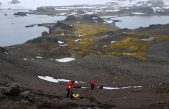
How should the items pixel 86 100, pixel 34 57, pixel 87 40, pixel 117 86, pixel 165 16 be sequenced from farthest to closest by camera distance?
pixel 165 16
pixel 87 40
pixel 34 57
pixel 117 86
pixel 86 100

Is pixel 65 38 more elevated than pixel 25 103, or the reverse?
pixel 25 103

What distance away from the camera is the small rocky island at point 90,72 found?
101ft

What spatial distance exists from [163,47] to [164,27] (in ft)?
128

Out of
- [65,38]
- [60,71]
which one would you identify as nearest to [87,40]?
[65,38]

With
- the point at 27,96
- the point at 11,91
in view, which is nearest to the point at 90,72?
the point at 27,96

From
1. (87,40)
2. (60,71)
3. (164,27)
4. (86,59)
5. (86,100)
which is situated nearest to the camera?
(86,100)

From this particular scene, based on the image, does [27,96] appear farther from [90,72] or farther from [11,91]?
[90,72]

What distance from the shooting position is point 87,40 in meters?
94.0

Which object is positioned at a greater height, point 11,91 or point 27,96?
point 11,91

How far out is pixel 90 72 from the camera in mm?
55531

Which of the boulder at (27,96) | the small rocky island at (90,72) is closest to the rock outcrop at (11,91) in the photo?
the small rocky island at (90,72)

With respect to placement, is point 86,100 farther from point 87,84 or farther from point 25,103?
point 87,84

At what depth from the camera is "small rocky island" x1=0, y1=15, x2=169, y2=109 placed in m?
30.9

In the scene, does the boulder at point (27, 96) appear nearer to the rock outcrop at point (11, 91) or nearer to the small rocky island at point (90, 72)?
the small rocky island at point (90, 72)
